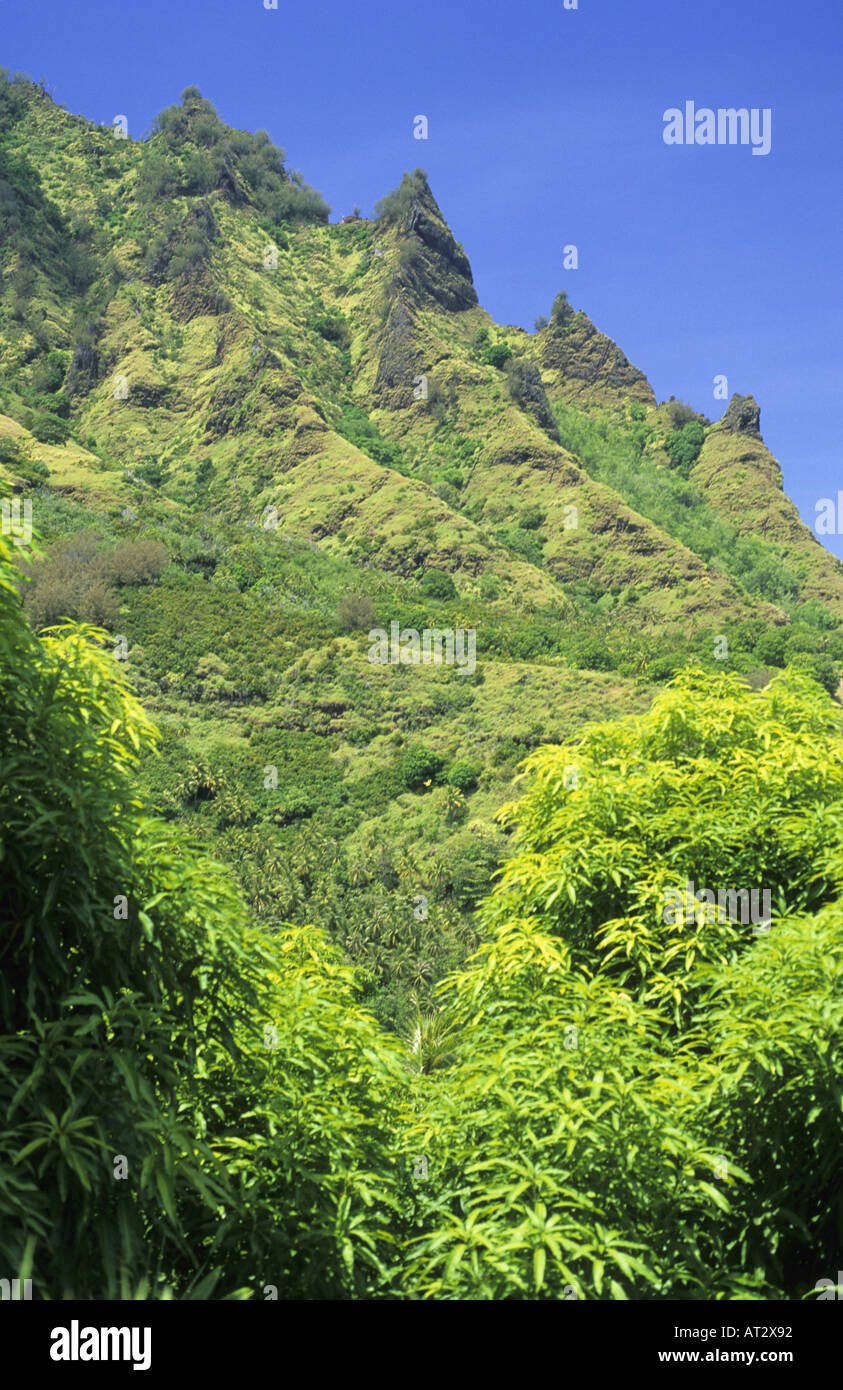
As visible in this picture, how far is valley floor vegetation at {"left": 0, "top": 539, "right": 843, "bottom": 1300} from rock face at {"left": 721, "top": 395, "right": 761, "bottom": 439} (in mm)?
133447

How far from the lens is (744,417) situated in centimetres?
12938

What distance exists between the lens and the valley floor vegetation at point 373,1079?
3.64 m

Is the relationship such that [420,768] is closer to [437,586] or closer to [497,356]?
[437,586]

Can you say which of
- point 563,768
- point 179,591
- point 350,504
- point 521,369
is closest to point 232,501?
point 350,504

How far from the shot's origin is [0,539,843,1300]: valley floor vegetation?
3643 mm

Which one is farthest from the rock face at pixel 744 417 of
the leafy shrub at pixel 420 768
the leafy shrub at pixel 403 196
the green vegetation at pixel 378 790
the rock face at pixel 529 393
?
the leafy shrub at pixel 420 768

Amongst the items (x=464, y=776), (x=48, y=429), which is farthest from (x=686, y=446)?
(x=464, y=776)

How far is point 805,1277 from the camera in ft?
15.3

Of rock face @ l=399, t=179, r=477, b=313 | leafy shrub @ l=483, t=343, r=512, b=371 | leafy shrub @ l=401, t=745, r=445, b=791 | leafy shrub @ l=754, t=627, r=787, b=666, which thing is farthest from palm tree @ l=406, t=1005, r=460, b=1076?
rock face @ l=399, t=179, r=477, b=313

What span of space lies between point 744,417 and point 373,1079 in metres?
135

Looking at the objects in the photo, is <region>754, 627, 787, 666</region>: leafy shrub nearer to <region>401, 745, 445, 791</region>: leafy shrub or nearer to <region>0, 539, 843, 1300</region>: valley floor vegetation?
<region>401, 745, 445, 791</region>: leafy shrub

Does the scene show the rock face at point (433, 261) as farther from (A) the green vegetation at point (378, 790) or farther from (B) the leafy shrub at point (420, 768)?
(B) the leafy shrub at point (420, 768)

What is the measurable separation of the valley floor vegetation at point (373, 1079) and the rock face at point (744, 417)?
133 meters
